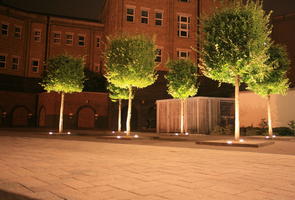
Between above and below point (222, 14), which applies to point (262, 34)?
below

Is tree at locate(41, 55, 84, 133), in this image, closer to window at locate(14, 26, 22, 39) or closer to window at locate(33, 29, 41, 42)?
window at locate(33, 29, 41, 42)

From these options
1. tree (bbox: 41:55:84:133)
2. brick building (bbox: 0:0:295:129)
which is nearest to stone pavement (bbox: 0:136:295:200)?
tree (bbox: 41:55:84:133)

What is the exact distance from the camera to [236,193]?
4.53m

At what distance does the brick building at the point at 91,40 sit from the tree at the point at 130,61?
9999mm

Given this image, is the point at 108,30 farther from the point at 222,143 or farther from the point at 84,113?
the point at 222,143

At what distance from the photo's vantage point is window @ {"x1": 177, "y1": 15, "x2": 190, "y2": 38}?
36.5 m

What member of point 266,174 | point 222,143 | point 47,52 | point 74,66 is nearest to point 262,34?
point 222,143

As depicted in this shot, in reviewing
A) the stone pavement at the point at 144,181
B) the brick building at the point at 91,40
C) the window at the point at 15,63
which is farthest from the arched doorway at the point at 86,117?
the stone pavement at the point at 144,181

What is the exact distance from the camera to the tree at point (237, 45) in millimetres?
14602

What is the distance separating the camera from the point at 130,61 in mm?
19875

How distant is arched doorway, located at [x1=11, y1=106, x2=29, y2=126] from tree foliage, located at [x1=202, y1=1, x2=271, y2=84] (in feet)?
96.5

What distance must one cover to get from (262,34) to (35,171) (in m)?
13.1

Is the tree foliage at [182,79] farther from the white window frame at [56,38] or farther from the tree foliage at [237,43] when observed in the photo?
the white window frame at [56,38]

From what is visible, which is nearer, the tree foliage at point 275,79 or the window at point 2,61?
the tree foliage at point 275,79
